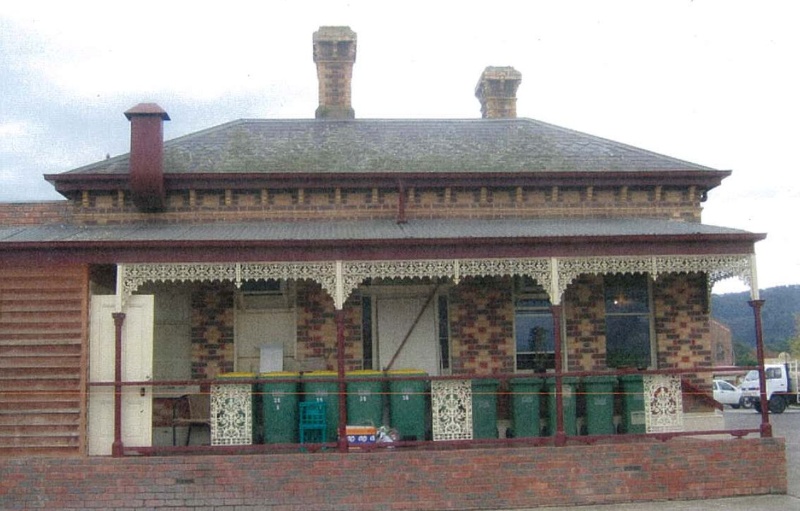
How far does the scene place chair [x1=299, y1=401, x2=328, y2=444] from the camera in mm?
11781

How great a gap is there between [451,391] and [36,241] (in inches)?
228

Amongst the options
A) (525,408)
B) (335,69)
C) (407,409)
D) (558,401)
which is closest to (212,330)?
(407,409)

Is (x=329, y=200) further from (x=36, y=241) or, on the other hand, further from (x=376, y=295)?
(x=36, y=241)

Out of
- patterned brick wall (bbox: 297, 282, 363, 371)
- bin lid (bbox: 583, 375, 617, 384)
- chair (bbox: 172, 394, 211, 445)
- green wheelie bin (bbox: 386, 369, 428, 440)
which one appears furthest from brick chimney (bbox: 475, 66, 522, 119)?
chair (bbox: 172, 394, 211, 445)

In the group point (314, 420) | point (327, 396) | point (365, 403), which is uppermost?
point (327, 396)

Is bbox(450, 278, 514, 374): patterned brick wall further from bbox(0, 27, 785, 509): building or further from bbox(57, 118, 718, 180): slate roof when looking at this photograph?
bbox(57, 118, 718, 180): slate roof

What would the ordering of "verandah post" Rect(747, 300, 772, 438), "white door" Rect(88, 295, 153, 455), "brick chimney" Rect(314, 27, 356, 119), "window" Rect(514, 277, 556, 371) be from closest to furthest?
"white door" Rect(88, 295, 153, 455), "verandah post" Rect(747, 300, 772, 438), "window" Rect(514, 277, 556, 371), "brick chimney" Rect(314, 27, 356, 119)

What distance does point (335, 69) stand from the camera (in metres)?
17.2

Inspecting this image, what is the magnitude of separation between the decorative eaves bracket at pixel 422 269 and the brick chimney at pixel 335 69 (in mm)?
6166

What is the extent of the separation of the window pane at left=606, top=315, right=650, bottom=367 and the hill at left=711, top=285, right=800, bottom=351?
3508 inches

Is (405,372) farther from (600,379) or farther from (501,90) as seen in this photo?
(501,90)

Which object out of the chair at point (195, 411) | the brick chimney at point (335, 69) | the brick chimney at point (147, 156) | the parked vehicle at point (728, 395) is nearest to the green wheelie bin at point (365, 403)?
the chair at point (195, 411)

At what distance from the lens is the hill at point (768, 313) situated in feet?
333

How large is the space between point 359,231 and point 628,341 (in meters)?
4.82
